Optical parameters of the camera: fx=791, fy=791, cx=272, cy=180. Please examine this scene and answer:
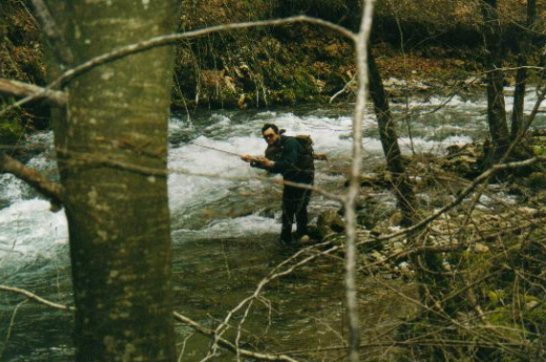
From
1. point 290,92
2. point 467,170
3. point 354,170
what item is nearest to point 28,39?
point 290,92

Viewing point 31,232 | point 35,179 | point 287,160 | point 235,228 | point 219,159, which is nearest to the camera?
point 35,179

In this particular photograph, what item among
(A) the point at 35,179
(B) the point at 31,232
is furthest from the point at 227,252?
(A) the point at 35,179

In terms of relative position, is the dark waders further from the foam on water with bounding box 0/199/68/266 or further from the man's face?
the foam on water with bounding box 0/199/68/266

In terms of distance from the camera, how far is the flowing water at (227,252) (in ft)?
19.6

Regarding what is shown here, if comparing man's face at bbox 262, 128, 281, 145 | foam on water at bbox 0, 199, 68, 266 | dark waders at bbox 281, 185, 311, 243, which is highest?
man's face at bbox 262, 128, 281, 145

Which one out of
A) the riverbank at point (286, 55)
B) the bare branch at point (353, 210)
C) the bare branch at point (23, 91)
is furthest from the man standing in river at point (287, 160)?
the bare branch at point (353, 210)

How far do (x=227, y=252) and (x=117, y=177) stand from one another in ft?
23.6

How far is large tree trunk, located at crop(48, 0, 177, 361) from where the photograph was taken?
2.19 metres

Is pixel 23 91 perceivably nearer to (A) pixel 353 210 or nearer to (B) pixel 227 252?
(A) pixel 353 210

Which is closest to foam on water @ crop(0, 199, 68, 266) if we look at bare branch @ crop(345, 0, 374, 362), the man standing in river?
the man standing in river

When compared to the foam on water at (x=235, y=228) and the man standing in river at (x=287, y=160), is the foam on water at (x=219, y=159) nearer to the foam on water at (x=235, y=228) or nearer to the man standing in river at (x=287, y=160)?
the foam on water at (x=235, y=228)

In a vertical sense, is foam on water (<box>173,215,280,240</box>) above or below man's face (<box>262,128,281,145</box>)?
below

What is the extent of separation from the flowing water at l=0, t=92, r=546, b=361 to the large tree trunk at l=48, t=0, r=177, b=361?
0.29 m

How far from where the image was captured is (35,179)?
234 centimetres
